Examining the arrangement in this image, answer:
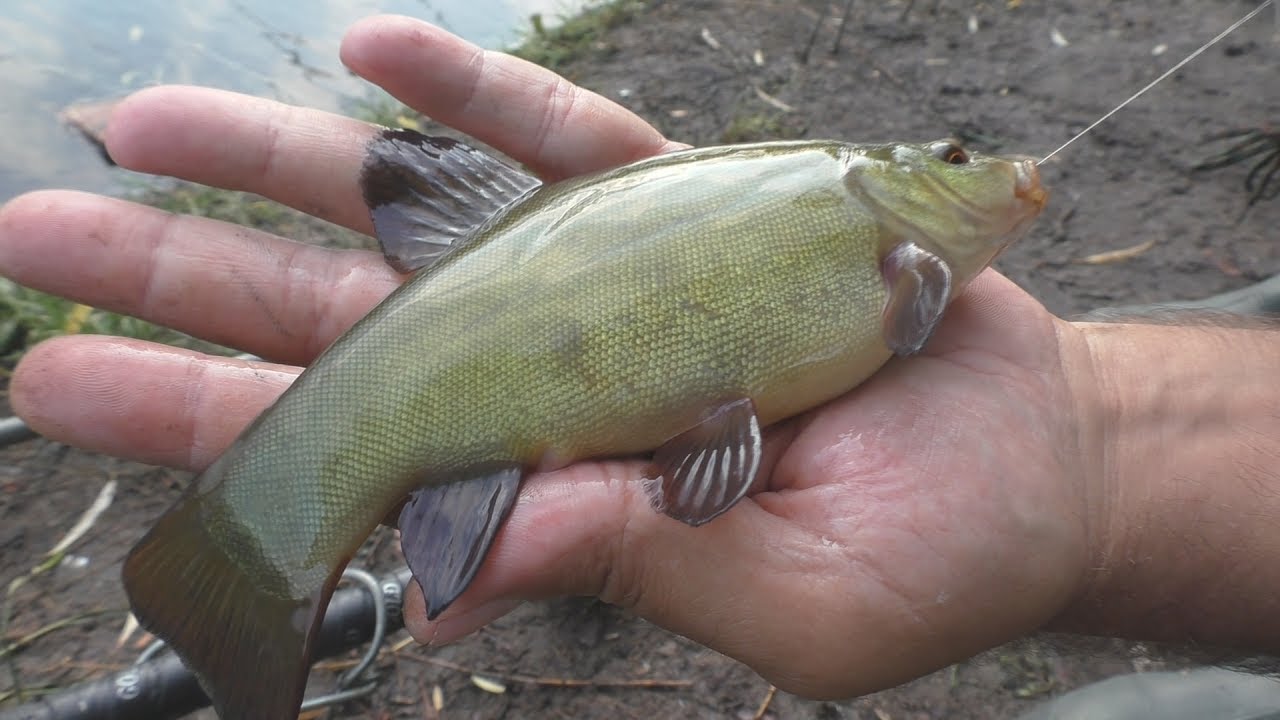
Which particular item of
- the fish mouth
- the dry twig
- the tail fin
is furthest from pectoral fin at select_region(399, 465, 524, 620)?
the fish mouth

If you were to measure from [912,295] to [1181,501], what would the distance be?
40.6 inches

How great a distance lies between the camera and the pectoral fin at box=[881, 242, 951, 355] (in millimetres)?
2412

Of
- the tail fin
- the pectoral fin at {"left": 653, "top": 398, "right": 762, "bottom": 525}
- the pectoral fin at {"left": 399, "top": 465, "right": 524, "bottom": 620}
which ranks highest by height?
the pectoral fin at {"left": 653, "top": 398, "right": 762, "bottom": 525}

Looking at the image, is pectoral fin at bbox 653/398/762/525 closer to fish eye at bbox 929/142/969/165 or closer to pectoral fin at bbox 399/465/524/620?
pectoral fin at bbox 399/465/524/620

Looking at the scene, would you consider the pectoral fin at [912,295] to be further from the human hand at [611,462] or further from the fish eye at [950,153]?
the fish eye at [950,153]

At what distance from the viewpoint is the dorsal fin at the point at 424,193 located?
2684 millimetres

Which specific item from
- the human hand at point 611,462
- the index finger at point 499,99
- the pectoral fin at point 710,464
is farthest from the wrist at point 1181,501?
the index finger at point 499,99

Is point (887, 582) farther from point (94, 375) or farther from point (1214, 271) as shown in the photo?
point (1214, 271)

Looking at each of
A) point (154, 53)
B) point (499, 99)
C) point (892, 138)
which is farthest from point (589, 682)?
point (154, 53)

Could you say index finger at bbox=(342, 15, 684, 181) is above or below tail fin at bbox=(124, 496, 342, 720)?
above

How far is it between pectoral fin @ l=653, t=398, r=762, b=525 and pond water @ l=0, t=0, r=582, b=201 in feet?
18.3

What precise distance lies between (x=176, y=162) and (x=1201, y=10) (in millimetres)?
8225

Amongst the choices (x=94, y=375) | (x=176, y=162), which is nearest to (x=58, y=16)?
(x=176, y=162)

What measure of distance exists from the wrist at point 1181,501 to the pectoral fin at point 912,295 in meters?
0.59
